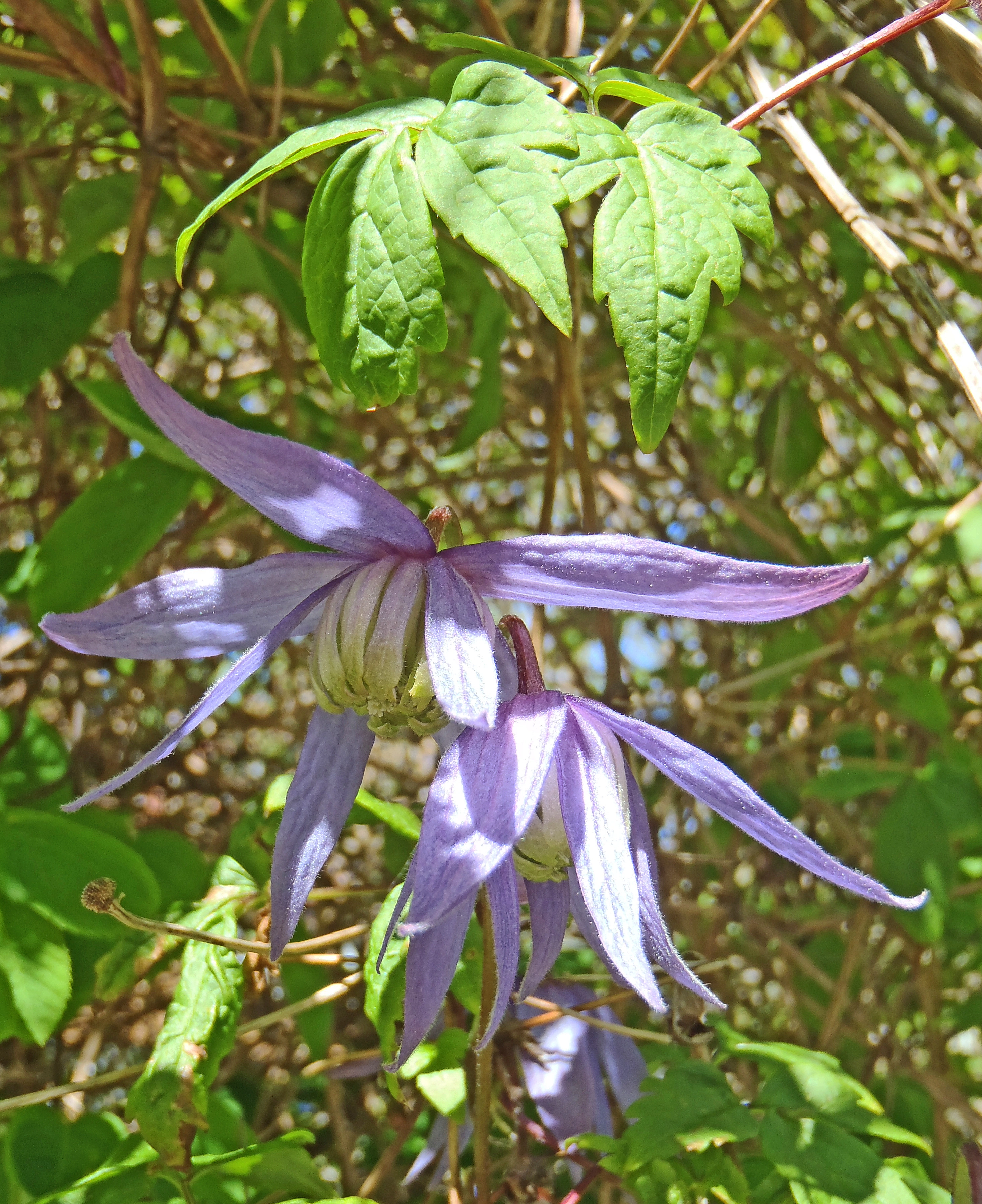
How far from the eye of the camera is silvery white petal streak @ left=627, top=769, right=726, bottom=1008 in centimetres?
68

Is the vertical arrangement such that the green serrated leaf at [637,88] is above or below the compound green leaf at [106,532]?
above

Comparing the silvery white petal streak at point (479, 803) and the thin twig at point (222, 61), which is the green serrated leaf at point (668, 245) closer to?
the silvery white petal streak at point (479, 803)

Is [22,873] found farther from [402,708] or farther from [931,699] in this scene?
[931,699]

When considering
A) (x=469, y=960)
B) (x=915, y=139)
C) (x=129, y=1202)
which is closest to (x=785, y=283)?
(x=915, y=139)

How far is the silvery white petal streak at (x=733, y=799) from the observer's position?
25.4 inches

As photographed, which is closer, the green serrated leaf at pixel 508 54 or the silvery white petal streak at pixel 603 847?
the silvery white petal streak at pixel 603 847

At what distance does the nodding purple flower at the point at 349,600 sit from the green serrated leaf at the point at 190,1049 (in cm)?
18

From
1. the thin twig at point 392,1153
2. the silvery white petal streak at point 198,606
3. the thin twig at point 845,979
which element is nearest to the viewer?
the silvery white petal streak at point 198,606

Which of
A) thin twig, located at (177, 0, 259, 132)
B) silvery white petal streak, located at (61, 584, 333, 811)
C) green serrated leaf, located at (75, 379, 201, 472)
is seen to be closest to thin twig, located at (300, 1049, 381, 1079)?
silvery white petal streak, located at (61, 584, 333, 811)

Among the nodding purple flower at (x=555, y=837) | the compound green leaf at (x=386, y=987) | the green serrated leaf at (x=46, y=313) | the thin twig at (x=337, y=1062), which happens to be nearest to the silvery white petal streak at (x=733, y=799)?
the nodding purple flower at (x=555, y=837)

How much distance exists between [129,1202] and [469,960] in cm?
31

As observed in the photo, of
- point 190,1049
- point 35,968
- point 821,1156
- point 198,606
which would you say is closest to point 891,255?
point 198,606

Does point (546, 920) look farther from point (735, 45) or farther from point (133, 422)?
point (735, 45)

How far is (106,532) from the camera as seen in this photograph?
1.09 meters
